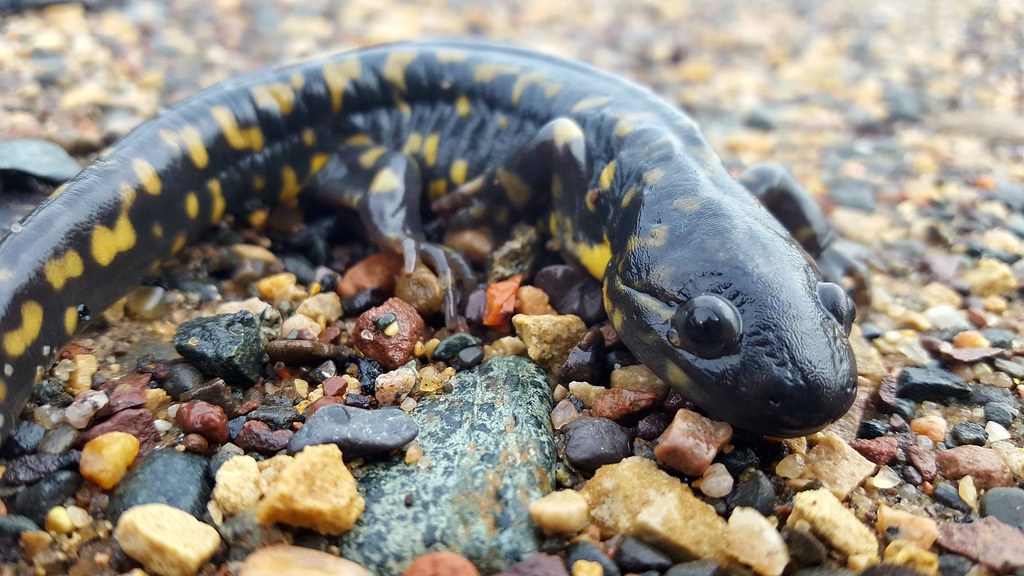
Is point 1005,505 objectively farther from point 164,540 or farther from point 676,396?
point 164,540

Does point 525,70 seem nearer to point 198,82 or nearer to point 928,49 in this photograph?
point 198,82

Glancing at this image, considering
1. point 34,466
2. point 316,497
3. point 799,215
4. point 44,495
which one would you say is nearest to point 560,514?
point 316,497

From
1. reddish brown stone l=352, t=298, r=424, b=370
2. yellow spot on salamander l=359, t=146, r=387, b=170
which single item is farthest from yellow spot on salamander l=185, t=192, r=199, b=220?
reddish brown stone l=352, t=298, r=424, b=370

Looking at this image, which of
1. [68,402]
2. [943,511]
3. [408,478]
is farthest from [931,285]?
[68,402]

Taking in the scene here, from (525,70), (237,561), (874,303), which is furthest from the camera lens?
(525,70)

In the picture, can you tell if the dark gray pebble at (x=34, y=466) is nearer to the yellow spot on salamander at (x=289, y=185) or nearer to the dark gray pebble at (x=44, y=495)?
the dark gray pebble at (x=44, y=495)

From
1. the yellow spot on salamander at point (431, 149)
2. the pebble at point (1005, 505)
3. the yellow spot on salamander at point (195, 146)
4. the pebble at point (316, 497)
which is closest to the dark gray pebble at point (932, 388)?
the pebble at point (1005, 505)

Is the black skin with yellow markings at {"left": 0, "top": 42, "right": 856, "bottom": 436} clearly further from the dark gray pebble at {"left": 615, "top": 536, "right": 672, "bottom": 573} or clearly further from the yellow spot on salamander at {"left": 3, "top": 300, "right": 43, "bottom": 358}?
the dark gray pebble at {"left": 615, "top": 536, "right": 672, "bottom": 573}
